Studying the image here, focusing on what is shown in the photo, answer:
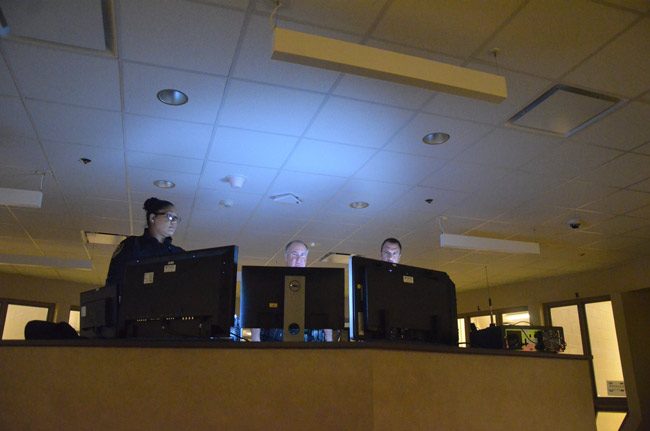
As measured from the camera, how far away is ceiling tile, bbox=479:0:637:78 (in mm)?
2584

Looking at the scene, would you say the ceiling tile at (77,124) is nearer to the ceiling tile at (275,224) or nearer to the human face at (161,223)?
the human face at (161,223)

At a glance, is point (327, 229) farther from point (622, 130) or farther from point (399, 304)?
point (399, 304)

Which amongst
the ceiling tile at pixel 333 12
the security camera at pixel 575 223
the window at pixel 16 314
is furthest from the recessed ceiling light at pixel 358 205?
the window at pixel 16 314

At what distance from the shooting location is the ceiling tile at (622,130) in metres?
3.53

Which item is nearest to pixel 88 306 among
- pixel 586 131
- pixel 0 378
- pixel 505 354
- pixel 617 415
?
pixel 0 378

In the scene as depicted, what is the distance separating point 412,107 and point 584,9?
1.28 meters

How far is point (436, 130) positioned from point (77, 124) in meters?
2.89

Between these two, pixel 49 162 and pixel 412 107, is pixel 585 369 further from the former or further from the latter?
pixel 49 162

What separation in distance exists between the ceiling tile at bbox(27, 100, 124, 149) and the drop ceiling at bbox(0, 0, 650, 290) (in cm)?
2

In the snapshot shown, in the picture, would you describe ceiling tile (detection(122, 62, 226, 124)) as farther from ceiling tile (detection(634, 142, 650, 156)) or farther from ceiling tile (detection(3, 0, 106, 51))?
ceiling tile (detection(634, 142, 650, 156))

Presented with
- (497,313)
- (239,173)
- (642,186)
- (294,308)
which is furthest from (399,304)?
(497,313)

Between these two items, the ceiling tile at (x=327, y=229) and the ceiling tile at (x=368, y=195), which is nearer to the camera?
the ceiling tile at (x=368, y=195)

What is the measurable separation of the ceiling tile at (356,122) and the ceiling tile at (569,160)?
4.79 feet

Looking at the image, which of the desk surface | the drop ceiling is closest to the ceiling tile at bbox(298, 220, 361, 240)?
the drop ceiling
